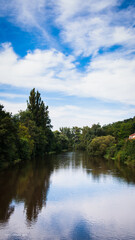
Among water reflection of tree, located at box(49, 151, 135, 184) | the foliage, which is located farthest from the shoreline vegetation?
water reflection of tree, located at box(49, 151, 135, 184)

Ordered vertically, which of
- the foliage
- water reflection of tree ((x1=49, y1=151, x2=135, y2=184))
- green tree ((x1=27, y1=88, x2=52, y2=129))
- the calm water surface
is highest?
green tree ((x1=27, y1=88, x2=52, y2=129))

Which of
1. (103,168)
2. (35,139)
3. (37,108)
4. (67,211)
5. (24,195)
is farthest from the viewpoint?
(37,108)

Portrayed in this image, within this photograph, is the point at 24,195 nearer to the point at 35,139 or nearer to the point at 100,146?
the point at 35,139

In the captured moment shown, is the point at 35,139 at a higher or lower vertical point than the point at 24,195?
higher

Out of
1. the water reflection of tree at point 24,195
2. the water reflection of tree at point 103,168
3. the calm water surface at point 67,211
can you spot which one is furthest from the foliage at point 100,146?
the water reflection of tree at point 24,195

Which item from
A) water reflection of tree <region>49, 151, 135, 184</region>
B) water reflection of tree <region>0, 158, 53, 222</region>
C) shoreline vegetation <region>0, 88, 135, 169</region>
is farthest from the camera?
shoreline vegetation <region>0, 88, 135, 169</region>

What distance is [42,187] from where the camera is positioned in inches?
749

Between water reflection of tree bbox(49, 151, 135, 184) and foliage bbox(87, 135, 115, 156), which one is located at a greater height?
foliage bbox(87, 135, 115, 156)

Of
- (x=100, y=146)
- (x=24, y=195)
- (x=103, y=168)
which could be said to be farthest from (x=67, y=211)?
(x=100, y=146)

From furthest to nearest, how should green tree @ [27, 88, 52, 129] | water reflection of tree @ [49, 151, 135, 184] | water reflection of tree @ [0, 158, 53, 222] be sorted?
1. green tree @ [27, 88, 52, 129]
2. water reflection of tree @ [49, 151, 135, 184]
3. water reflection of tree @ [0, 158, 53, 222]

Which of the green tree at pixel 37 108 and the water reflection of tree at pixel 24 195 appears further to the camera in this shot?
the green tree at pixel 37 108

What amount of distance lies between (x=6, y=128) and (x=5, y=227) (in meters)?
19.3

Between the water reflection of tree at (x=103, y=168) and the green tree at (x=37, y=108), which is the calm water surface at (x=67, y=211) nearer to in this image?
the water reflection of tree at (x=103, y=168)

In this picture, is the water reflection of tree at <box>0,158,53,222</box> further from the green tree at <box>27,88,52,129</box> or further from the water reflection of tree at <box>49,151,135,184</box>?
the green tree at <box>27,88,52,129</box>
